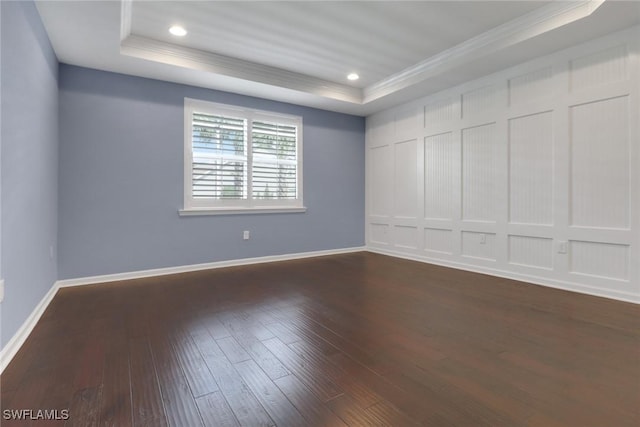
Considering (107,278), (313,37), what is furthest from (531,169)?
(107,278)

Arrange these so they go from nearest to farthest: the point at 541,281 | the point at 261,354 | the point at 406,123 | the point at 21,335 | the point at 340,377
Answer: the point at 340,377, the point at 261,354, the point at 21,335, the point at 541,281, the point at 406,123

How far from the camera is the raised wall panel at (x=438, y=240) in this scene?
443cm

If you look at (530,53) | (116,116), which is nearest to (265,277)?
(116,116)

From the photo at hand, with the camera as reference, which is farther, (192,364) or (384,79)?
(384,79)

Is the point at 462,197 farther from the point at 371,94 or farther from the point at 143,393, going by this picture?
the point at 143,393

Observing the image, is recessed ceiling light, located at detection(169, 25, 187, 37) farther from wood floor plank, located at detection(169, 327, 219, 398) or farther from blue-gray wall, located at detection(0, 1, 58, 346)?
wood floor plank, located at detection(169, 327, 219, 398)

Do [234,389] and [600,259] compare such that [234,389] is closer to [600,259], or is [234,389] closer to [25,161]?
[25,161]

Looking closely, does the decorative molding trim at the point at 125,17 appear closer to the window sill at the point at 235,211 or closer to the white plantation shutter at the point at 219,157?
the white plantation shutter at the point at 219,157

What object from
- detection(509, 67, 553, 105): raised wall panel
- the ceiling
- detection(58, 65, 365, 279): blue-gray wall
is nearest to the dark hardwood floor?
detection(58, 65, 365, 279): blue-gray wall

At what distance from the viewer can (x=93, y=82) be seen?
3.53 m

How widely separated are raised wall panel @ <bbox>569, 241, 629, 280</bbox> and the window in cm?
352
